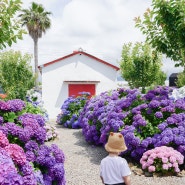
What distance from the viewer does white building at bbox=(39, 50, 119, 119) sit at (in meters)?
22.6

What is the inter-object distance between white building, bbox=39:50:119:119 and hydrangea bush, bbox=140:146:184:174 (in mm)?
15822

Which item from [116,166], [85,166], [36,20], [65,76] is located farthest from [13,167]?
[36,20]

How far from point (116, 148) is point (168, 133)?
3746 mm

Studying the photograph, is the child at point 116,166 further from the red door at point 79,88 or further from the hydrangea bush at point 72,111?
the red door at point 79,88

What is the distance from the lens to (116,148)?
13.3ft

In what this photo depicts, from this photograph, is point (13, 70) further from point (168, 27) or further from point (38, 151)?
point (38, 151)

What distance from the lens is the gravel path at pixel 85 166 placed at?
648cm

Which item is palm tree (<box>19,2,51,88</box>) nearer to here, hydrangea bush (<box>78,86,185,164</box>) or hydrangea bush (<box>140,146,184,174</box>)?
hydrangea bush (<box>78,86,185,164</box>)

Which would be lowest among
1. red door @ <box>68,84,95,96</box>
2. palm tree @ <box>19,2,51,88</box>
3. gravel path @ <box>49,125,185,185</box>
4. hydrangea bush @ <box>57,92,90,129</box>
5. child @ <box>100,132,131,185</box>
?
gravel path @ <box>49,125,185,185</box>

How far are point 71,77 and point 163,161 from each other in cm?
1656

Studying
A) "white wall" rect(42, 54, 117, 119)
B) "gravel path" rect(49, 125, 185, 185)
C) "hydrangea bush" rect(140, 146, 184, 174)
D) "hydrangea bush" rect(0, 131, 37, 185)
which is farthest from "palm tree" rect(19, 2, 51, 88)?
"hydrangea bush" rect(0, 131, 37, 185)

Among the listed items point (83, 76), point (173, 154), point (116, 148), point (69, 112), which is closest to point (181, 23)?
point (173, 154)

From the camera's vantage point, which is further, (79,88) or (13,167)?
(79,88)

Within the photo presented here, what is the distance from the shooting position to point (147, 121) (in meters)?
8.06
